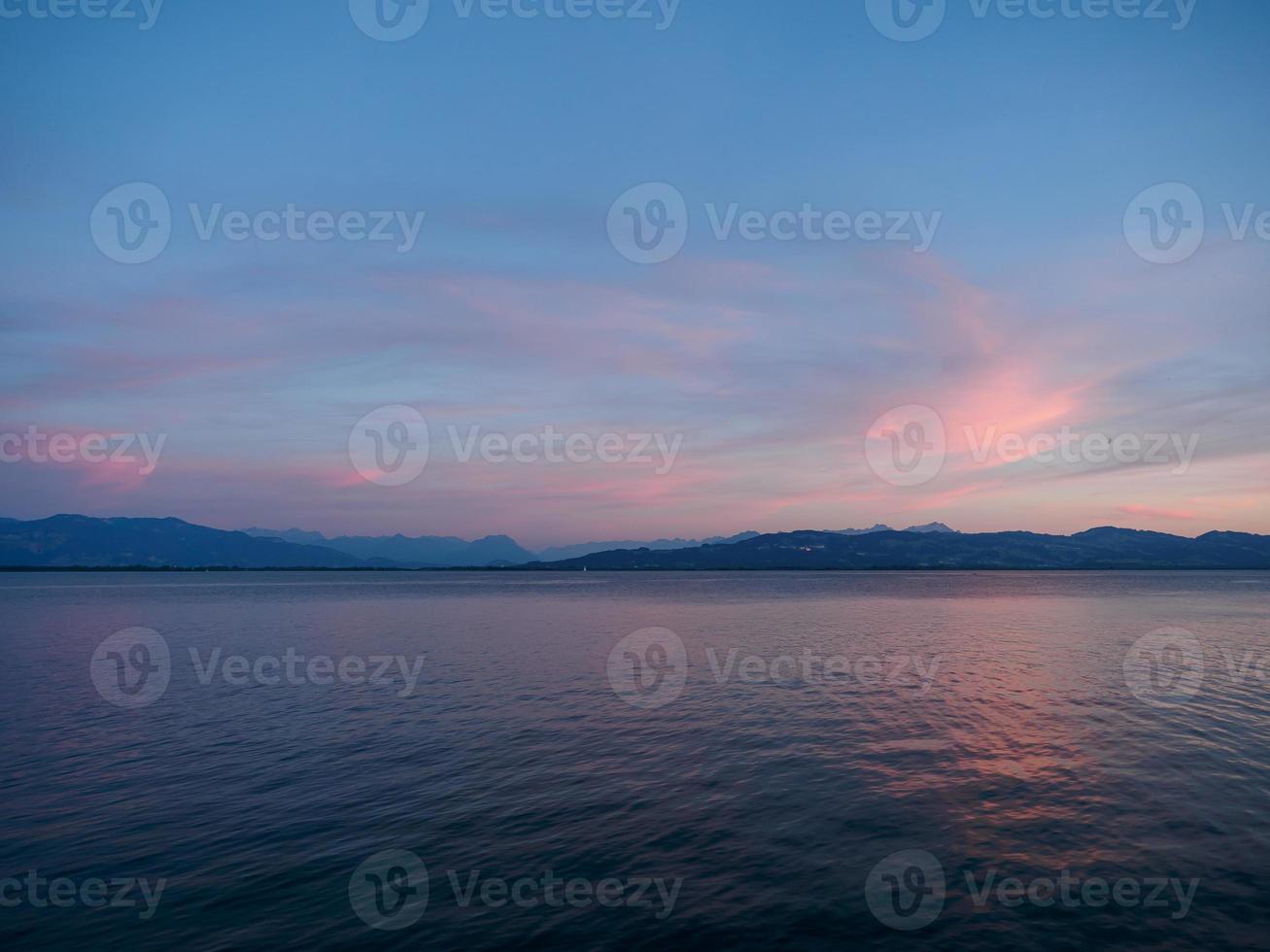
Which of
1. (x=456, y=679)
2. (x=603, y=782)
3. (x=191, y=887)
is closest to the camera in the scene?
(x=191, y=887)

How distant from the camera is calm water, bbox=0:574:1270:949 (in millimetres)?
15352

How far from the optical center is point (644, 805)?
22.1 m

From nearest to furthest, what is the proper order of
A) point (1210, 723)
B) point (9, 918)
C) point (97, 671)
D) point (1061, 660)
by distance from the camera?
point (9, 918)
point (1210, 723)
point (97, 671)
point (1061, 660)

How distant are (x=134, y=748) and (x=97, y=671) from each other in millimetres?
28554

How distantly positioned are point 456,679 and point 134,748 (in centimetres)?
1994

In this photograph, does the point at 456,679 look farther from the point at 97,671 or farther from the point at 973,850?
the point at 973,850

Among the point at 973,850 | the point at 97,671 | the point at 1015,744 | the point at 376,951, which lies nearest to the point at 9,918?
the point at 376,951

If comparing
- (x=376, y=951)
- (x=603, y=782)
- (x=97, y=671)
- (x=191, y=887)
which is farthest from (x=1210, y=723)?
(x=97, y=671)

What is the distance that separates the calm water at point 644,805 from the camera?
50.4ft

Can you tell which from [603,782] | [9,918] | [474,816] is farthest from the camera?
[603,782]

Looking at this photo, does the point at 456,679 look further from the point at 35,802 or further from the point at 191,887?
the point at 191,887

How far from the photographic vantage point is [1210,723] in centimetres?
3222

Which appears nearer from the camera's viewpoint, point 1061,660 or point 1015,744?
point 1015,744

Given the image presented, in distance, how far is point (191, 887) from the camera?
16.8 metres
